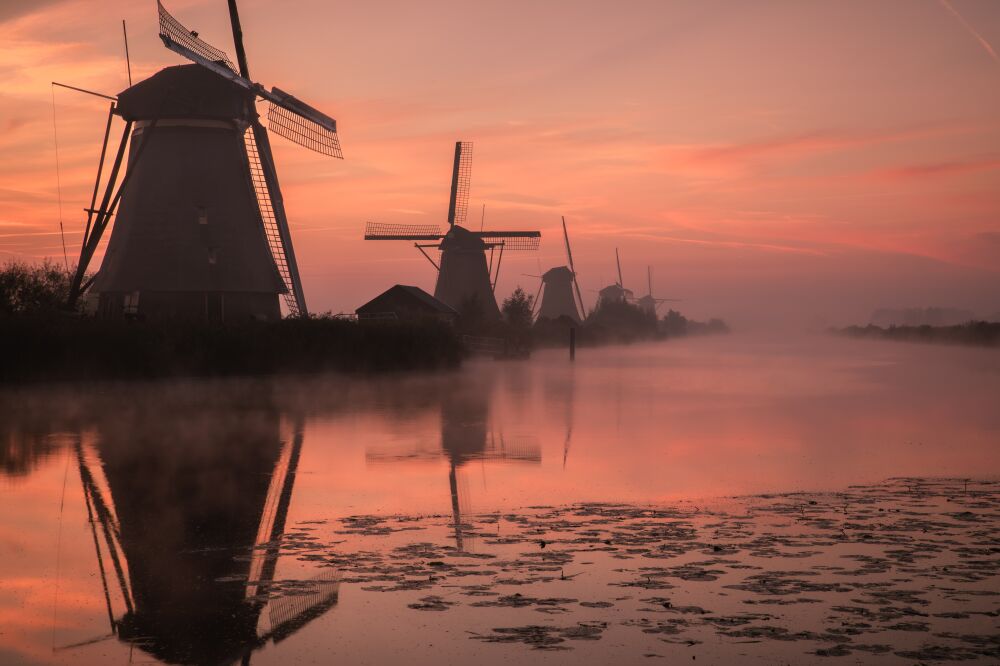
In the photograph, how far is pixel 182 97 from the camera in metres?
36.5

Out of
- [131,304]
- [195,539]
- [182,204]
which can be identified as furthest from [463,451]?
[131,304]

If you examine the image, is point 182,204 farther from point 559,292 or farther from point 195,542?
point 559,292

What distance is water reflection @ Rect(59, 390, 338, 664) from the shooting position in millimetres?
7277

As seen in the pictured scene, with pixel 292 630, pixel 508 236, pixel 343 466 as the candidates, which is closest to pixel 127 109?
pixel 343 466

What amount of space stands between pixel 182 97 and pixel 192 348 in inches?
326

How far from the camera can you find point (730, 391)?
3488 cm

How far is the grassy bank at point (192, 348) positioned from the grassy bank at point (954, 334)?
6424 centimetres

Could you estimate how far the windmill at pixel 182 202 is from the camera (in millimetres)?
36688

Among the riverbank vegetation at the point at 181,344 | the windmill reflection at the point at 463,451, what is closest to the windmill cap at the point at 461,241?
the riverbank vegetation at the point at 181,344

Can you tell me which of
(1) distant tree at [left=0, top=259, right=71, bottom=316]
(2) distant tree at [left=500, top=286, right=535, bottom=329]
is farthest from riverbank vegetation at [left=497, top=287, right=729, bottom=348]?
(1) distant tree at [left=0, top=259, right=71, bottom=316]

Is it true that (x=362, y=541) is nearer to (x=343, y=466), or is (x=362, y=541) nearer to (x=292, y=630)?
(x=292, y=630)

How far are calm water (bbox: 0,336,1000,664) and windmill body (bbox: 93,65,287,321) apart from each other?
15.9 feet

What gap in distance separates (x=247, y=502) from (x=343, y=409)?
14.2 m

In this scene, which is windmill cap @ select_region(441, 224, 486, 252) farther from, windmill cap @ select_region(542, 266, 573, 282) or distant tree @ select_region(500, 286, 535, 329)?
windmill cap @ select_region(542, 266, 573, 282)
